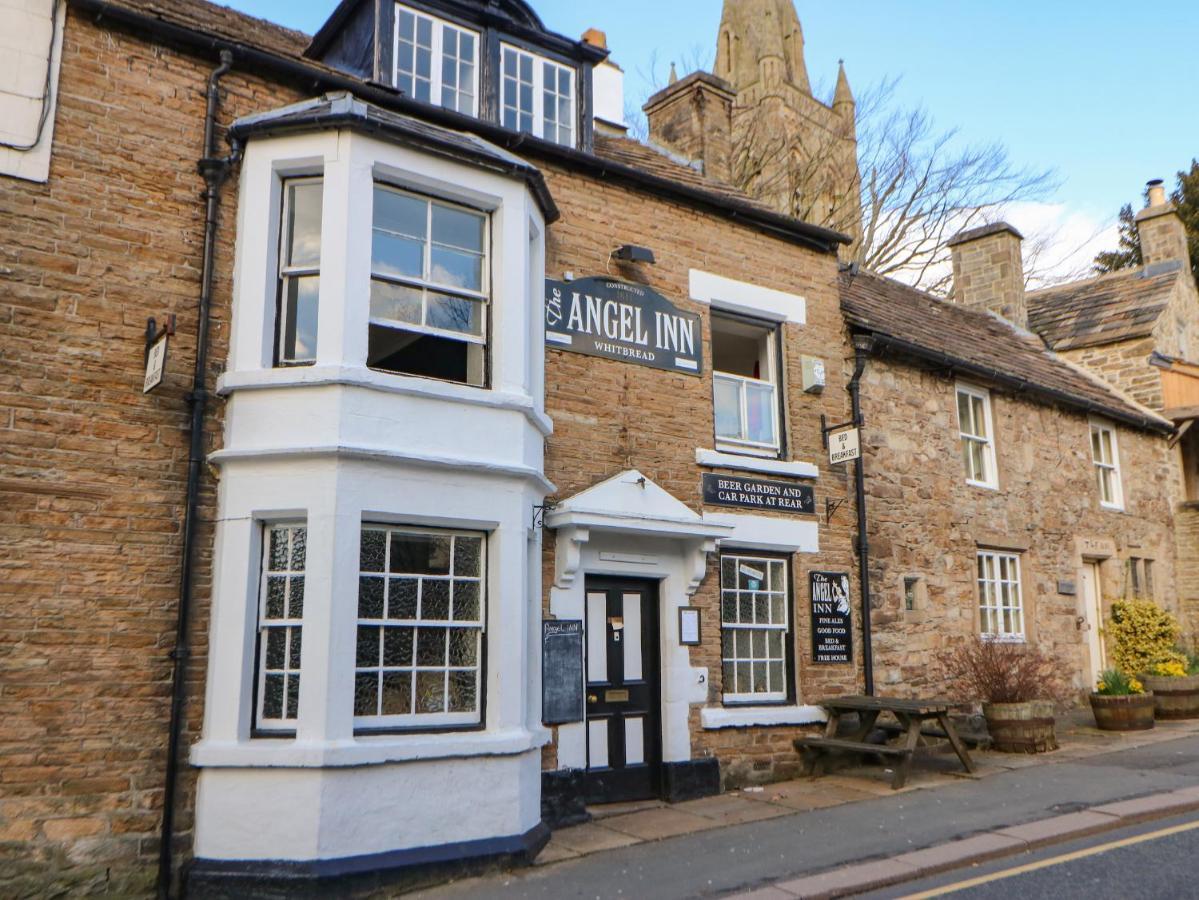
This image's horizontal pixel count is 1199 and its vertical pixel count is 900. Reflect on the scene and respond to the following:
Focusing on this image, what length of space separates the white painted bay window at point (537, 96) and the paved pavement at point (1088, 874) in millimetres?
7815

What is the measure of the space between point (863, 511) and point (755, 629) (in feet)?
7.03

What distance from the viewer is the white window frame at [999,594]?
13578mm

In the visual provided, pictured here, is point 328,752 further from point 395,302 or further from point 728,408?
point 728,408

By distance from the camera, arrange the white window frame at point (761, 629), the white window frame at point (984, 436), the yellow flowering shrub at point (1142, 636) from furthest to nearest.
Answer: the yellow flowering shrub at point (1142, 636) → the white window frame at point (984, 436) → the white window frame at point (761, 629)

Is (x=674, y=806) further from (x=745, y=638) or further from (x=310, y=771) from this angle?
(x=310, y=771)

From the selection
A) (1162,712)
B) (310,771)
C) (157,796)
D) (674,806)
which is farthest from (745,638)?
(1162,712)

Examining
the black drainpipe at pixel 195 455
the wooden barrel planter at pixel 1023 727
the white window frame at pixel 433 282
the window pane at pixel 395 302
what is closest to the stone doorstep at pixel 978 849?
the wooden barrel planter at pixel 1023 727

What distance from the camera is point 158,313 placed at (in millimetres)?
7500

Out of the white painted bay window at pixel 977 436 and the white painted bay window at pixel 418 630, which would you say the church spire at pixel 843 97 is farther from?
the white painted bay window at pixel 418 630

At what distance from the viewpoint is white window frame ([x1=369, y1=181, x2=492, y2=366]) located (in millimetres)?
8047

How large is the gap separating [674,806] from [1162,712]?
8664 millimetres

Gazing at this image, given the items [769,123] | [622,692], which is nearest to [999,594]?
[622,692]

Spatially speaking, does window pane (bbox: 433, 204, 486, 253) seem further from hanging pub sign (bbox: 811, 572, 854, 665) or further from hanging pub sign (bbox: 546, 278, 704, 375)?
hanging pub sign (bbox: 811, 572, 854, 665)

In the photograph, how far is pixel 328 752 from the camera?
271 inches
